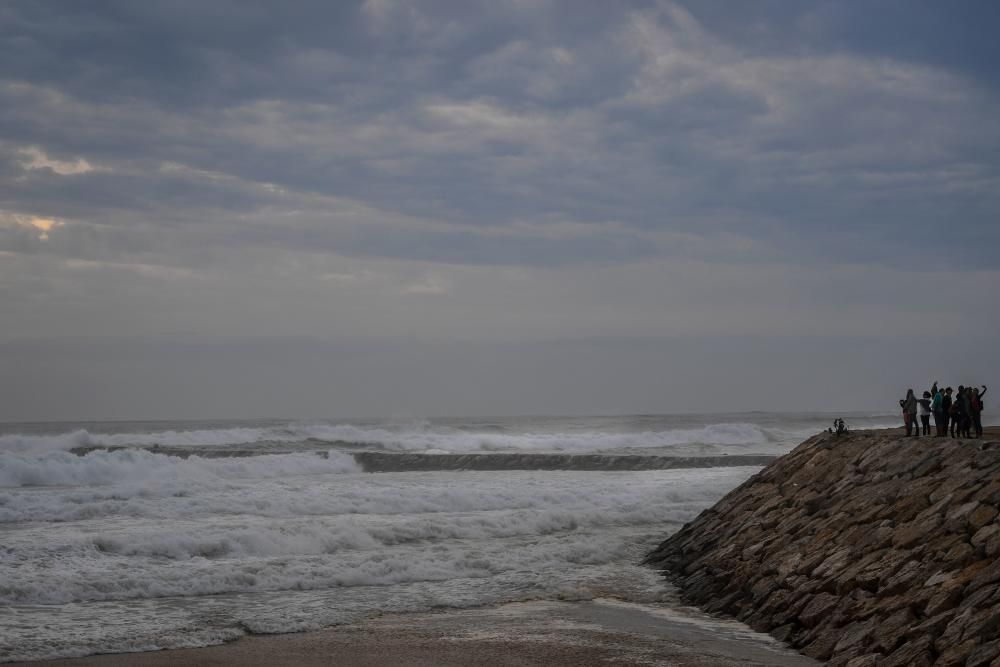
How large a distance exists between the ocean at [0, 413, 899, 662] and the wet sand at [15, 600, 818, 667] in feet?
1.82

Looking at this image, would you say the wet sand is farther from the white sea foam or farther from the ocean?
the white sea foam

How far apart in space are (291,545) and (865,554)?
423 inches

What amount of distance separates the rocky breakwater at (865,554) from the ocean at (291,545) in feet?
4.85

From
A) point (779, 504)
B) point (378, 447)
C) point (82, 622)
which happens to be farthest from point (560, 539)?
point (378, 447)

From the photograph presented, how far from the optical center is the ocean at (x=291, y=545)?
13109mm

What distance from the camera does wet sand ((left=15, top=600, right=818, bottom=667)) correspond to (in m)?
10.7

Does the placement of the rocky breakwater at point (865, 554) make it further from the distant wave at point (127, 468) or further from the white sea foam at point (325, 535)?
the distant wave at point (127, 468)

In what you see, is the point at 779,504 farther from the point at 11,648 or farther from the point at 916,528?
the point at 11,648

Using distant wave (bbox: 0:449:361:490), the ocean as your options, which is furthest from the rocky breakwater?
distant wave (bbox: 0:449:361:490)

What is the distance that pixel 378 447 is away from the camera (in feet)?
172

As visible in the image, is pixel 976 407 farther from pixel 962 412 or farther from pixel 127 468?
pixel 127 468

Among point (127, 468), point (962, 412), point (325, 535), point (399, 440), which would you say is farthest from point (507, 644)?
point (399, 440)

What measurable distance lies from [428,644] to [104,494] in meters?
14.9

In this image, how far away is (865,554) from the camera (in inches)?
465
